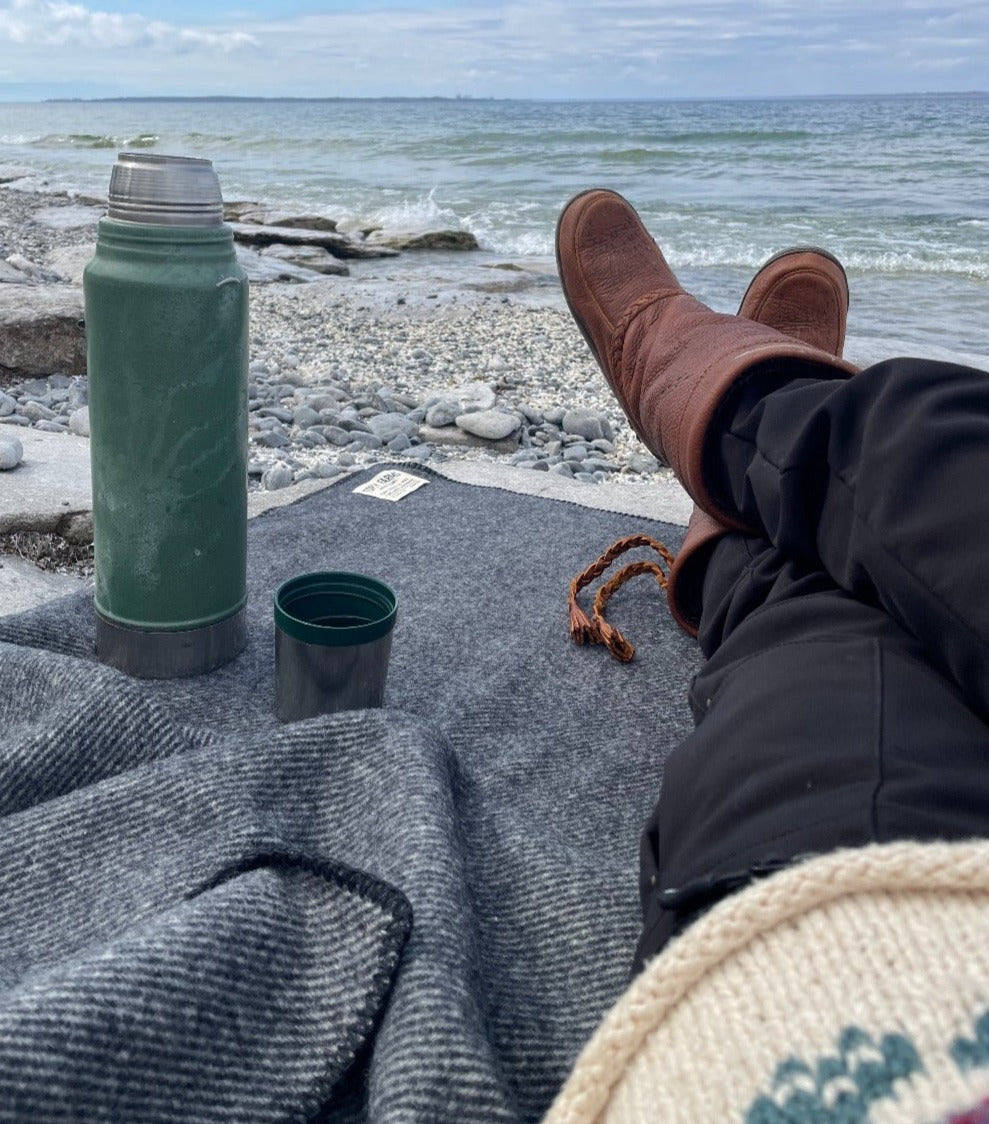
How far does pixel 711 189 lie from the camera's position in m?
15.2

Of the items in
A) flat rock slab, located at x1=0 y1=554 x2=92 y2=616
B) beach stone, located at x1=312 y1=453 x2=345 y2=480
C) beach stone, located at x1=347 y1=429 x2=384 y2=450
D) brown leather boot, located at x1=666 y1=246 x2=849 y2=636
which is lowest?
beach stone, located at x1=347 y1=429 x2=384 y2=450

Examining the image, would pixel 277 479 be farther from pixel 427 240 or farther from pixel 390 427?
pixel 427 240

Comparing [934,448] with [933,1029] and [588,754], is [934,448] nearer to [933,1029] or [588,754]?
[933,1029]

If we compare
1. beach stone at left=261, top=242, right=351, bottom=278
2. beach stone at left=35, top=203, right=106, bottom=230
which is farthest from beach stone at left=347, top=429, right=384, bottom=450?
beach stone at left=35, top=203, right=106, bottom=230

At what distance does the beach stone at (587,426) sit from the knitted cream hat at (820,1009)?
3.08 metres

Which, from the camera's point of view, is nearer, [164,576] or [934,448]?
[934,448]

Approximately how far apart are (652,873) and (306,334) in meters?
4.87

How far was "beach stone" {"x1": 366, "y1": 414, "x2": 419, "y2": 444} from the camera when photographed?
3.43m

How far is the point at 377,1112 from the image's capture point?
79 cm

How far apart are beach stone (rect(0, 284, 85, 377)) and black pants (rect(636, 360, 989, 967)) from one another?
→ 3.41 m

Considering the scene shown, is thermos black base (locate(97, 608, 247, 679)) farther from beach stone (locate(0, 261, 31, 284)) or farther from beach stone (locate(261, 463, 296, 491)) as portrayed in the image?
beach stone (locate(0, 261, 31, 284))

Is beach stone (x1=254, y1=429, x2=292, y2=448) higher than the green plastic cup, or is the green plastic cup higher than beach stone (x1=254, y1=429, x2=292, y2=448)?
the green plastic cup

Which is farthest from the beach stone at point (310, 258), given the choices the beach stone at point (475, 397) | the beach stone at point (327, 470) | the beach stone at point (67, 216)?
the beach stone at point (327, 470)

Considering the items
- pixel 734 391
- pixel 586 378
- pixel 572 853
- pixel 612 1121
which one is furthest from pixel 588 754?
pixel 586 378
